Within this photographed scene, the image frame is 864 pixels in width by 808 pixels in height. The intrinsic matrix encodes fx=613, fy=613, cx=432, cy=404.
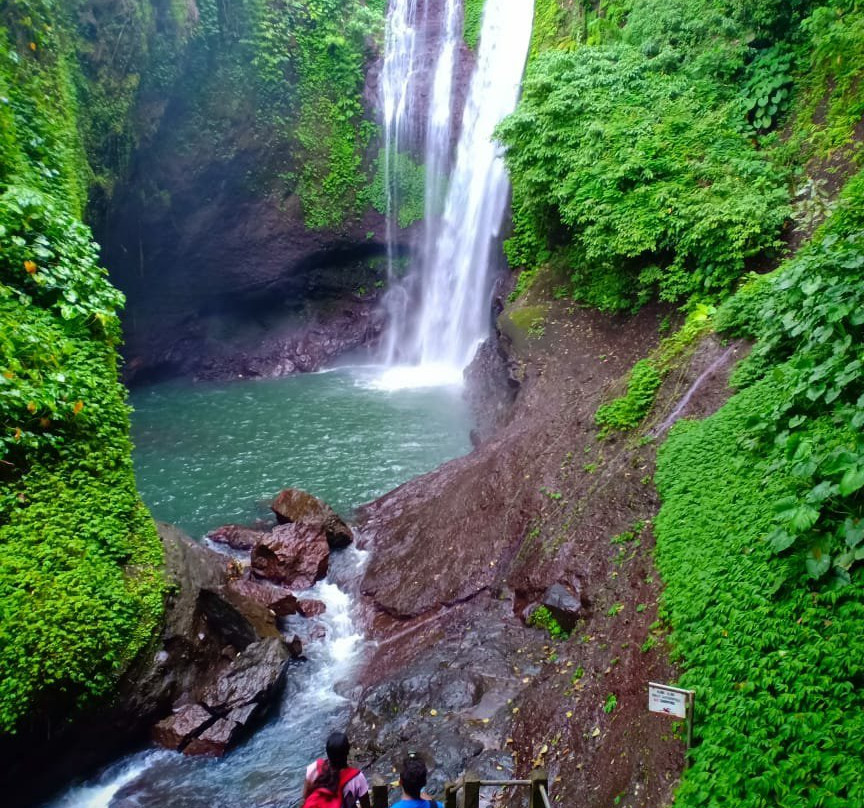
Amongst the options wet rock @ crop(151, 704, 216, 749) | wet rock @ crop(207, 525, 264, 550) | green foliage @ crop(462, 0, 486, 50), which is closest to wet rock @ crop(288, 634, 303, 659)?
wet rock @ crop(151, 704, 216, 749)

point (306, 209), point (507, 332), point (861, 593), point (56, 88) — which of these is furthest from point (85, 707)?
point (306, 209)

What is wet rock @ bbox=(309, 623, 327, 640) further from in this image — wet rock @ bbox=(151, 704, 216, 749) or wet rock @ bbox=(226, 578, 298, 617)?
wet rock @ bbox=(151, 704, 216, 749)

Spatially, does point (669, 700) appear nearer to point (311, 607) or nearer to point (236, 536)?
point (311, 607)

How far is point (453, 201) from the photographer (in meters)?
20.5

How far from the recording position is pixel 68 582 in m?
5.92

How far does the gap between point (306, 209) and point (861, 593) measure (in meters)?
20.6

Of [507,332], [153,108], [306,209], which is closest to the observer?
[507,332]

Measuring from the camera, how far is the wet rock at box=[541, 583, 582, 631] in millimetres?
6465

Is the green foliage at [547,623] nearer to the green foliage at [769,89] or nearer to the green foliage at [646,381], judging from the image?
the green foliage at [646,381]

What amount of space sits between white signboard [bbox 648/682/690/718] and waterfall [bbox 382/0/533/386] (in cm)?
1536

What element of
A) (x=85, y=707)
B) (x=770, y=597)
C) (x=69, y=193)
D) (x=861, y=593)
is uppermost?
(x=69, y=193)

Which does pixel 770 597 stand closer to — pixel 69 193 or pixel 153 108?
pixel 69 193

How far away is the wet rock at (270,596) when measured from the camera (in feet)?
29.1

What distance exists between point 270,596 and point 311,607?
2.06ft
